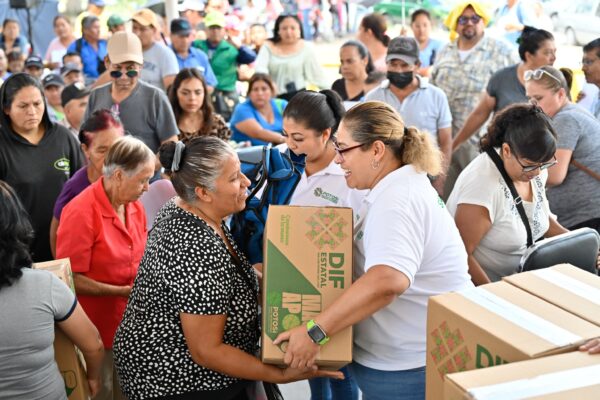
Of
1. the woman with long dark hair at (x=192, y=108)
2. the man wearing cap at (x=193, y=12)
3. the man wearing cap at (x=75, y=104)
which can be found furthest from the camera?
the man wearing cap at (x=193, y=12)

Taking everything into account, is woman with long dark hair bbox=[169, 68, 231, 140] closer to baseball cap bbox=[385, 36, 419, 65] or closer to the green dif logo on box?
baseball cap bbox=[385, 36, 419, 65]

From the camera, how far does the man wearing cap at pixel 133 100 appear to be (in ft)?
14.6

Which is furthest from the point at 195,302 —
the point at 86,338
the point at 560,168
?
the point at 560,168

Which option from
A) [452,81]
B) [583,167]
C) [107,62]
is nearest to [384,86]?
[452,81]

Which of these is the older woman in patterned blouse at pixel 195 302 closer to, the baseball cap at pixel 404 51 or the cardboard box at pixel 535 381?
the cardboard box at pixel 535 381

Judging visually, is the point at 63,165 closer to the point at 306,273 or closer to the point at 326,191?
the point at 326,191

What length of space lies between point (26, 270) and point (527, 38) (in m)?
3.81

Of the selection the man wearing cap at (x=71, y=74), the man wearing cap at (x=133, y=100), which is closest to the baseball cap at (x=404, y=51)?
the man wearing cap at (x=133, y=100)

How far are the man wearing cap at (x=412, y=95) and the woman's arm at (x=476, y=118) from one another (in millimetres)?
188

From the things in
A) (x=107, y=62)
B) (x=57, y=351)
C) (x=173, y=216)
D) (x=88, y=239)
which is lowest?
(x=57, y=351)

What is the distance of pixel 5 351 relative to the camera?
2.02 m

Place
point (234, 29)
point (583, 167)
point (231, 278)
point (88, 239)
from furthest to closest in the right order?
point (234, 29), point (583, 167), point (88, 239), point (231, 278)

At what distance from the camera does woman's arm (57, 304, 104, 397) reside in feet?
7.17

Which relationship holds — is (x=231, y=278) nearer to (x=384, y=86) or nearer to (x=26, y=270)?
(x=26, y=270)
